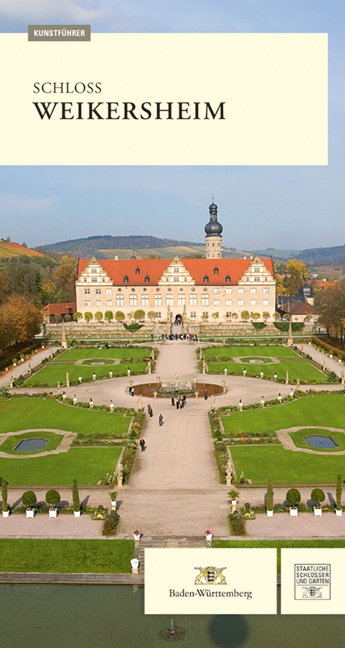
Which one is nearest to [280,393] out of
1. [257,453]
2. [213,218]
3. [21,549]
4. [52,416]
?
[257,453]

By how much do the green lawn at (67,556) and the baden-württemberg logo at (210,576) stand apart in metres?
10.2

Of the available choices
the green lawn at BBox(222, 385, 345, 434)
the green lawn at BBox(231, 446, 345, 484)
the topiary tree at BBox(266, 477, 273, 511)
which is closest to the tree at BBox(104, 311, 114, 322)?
the green lawn at BBox(222, 385, 345, 434)

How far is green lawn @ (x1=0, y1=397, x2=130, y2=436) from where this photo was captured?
4609cm

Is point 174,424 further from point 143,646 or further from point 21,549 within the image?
point 143,646

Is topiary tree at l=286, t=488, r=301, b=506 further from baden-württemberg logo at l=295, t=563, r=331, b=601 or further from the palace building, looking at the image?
the palace building

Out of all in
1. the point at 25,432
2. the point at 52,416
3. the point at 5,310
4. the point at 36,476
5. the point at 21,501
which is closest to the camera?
the point at 21,501

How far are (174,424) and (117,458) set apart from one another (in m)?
8.32

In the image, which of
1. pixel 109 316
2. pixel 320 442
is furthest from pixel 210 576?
pixel 109 316

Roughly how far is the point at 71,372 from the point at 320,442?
34.5 meters

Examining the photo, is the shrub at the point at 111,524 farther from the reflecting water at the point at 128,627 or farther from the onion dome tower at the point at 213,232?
the onion dome tower at the point at 213,232

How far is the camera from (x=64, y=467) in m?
37.7

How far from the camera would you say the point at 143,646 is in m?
21.0

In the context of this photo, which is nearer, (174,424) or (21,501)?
(21,501)

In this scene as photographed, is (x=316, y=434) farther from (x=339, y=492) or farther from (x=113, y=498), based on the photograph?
(x=113, y=498)
